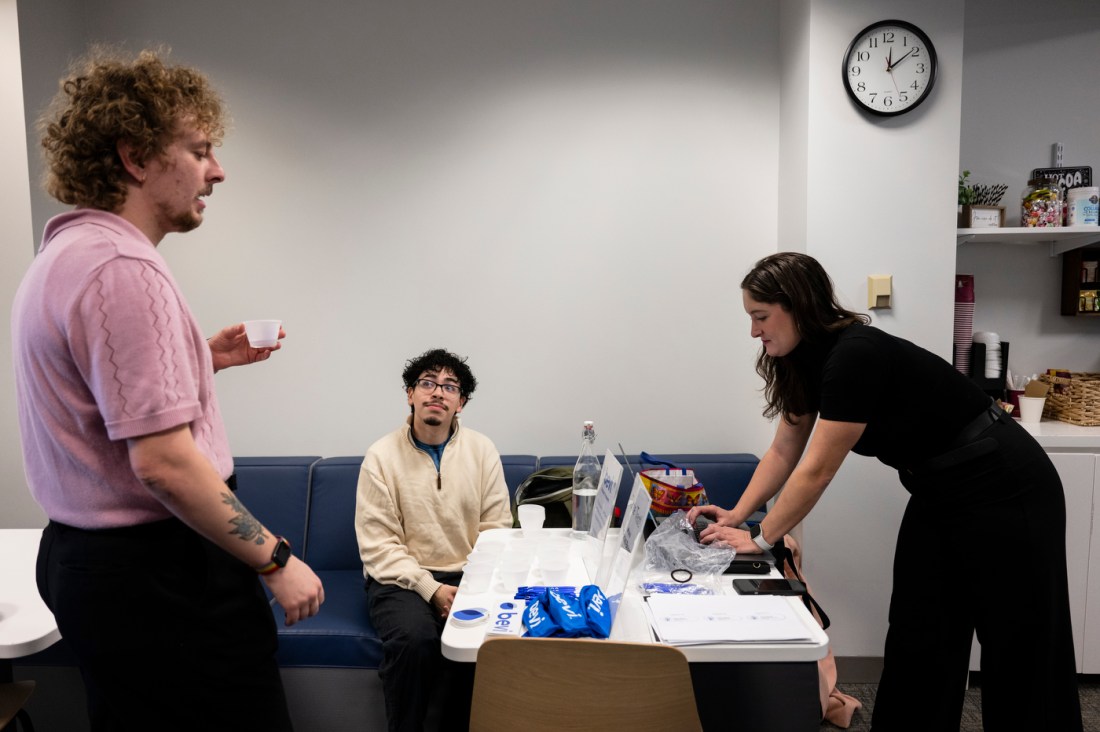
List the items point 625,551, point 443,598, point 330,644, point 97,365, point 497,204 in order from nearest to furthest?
point 97,365 → point 625,551 → point 443,598 → point 330,644 → point 497,204

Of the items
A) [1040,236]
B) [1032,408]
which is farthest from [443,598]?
[1040,236]

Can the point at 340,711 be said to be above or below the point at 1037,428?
below

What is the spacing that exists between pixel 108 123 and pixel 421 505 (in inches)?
59.0

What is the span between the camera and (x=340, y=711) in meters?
2.15

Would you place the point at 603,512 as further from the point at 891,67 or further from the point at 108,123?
the point at 891,67

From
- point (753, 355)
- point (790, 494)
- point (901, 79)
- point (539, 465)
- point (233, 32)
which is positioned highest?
point (233, 32)

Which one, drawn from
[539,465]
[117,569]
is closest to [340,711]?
[539,465]

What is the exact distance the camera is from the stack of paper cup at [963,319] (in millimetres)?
2678

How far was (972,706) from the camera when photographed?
242 cm

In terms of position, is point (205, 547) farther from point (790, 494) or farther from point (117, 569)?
point (790, 494)

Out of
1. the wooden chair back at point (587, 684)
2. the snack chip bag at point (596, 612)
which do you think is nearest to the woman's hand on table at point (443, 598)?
the snack chip bag at point (596, 612)

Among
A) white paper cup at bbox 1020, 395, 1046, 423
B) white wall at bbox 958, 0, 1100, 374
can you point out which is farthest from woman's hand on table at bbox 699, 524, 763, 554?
white wall at bbox 958, 0, 1100, 374

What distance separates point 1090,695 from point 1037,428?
38.8 inches

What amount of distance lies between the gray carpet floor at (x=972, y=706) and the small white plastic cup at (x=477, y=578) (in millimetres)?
1485
